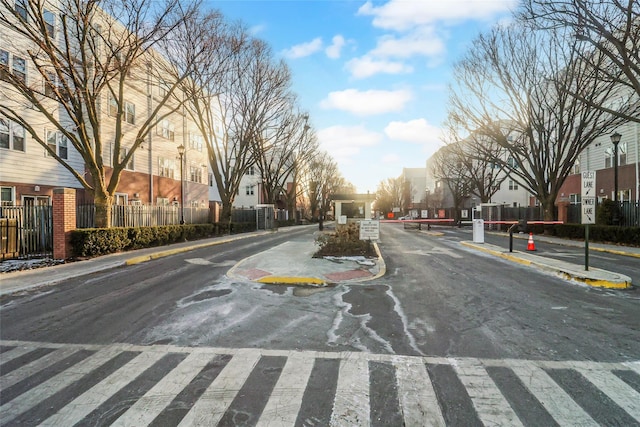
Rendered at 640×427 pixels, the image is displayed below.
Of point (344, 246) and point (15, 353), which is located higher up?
point (344, 246)

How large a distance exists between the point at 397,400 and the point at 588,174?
9713mm

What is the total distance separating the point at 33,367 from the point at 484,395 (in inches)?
196

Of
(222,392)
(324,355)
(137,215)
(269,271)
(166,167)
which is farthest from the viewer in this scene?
(166,167)

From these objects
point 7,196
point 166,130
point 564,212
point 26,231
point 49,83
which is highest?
point 166,130

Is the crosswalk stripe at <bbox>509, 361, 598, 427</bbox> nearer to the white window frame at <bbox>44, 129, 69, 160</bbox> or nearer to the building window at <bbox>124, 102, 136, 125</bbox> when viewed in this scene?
the white window frame at <bbox>44, 129, 69, 160</bbox>

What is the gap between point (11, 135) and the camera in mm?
17781

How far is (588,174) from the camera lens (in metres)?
9.98

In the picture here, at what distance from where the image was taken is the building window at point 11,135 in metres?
17.4

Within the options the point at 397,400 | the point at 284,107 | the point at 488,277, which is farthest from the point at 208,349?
the point at 284,107

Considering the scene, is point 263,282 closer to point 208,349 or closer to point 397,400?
point 208,349

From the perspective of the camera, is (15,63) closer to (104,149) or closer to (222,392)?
(104,149)

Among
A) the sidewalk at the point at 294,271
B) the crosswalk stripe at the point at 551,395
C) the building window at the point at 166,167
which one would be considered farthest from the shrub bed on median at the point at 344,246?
the building window at the point at 166,167

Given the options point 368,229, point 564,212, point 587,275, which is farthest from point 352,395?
point 564,212

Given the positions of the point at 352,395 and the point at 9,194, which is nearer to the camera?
the point at 352,395
